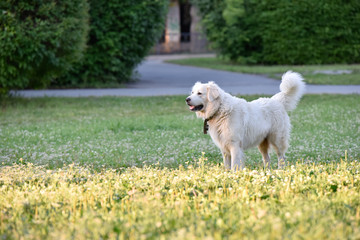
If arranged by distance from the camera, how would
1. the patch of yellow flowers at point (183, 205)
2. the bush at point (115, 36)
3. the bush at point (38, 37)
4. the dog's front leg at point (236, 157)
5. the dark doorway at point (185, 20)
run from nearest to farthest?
the patch of yellow flowers at point (183, 205), the dog's front leg at point (236, 157), the bush at point (38, 37), the bush at point (115, 36), the dark doorway at point (185, 20)

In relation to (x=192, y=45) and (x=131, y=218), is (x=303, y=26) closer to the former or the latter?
(x=192, y=45)

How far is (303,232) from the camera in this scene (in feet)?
12.6

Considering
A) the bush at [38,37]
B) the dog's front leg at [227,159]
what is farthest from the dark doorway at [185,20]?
the dog's front leg at [227,159]

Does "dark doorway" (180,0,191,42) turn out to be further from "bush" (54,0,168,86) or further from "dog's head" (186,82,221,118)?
"dog's head" (186,82,221,118)

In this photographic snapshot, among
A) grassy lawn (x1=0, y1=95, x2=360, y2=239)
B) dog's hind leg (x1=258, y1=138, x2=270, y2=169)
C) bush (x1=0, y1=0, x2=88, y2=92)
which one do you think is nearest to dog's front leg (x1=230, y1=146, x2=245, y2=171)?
grassy lawn (x1=0, y1=95, x2=360, y2=239)

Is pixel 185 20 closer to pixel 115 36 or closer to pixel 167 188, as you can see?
pixel 115 36

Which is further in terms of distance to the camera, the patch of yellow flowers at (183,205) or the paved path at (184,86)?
the paved path at (184,86)

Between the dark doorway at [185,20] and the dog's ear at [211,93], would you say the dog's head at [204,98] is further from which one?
the dark doorway at [185,20]

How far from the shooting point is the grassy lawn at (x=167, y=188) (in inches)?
163

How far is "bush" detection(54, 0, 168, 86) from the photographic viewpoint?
20578 mm

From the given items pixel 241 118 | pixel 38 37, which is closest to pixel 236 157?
pixel 241 118

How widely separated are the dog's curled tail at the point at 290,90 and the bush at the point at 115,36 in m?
13.3

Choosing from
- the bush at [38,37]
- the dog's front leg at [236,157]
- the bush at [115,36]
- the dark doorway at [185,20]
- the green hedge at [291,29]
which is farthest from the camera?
the dark doorway at [185,20]

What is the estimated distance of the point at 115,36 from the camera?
21047mm
